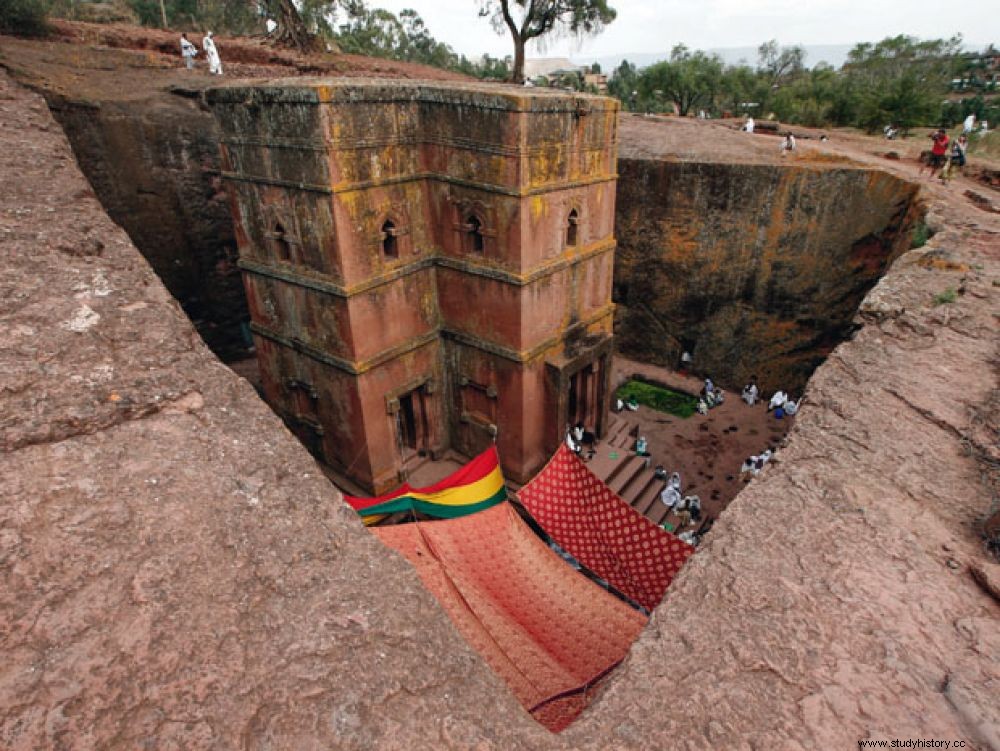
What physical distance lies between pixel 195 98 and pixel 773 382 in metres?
15.9

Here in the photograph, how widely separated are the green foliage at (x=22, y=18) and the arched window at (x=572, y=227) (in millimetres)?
14422

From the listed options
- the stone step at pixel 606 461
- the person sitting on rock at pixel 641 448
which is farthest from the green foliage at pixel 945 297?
the person sitting on rock at pixel 641 448

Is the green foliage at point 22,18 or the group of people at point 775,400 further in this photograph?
the group of people at point 775,400

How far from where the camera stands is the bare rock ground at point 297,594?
1983 millimetres

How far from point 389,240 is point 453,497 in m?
4.29

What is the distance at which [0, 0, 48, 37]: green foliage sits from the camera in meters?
13.5

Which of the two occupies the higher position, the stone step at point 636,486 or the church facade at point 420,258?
the church facade at point 420,258

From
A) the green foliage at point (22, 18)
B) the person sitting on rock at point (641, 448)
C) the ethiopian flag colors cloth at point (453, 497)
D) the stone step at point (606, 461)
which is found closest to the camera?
the ethiopian flag colors cloth at point (453, 497)

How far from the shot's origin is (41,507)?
232cm

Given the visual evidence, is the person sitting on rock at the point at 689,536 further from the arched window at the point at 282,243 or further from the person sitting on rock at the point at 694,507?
the arched window at the point at 282,243

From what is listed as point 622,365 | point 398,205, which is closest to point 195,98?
point 398,205

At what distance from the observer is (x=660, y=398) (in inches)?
592

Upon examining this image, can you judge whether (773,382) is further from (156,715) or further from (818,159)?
(156,715)

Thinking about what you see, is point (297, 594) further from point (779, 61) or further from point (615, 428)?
point (779, 61)
